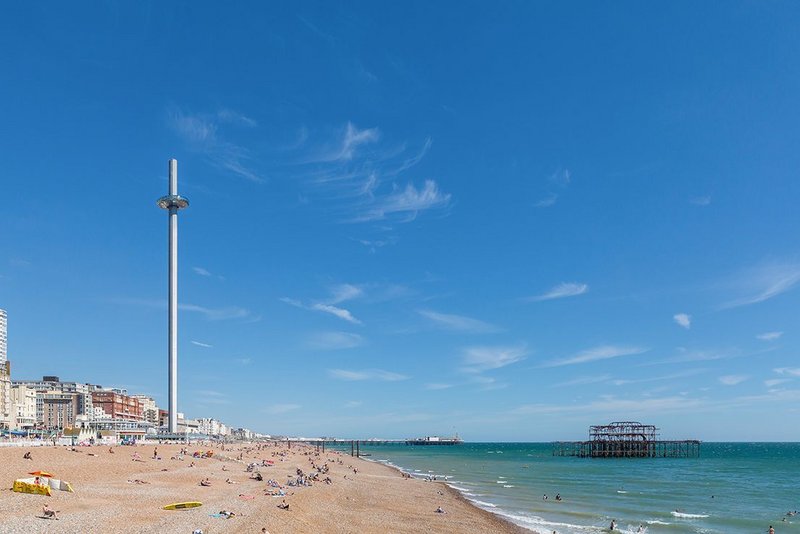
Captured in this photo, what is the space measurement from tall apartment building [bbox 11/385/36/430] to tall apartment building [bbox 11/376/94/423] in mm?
13773

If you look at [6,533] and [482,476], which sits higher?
[6,533]

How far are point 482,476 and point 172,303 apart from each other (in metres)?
49.4

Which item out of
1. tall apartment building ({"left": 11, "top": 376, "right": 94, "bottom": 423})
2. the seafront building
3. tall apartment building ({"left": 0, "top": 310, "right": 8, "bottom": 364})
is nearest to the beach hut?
the seafront building

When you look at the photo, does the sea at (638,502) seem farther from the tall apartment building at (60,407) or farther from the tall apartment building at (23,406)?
the tall apartment building at (60,407)

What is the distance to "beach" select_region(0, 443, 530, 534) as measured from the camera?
25.2 metres

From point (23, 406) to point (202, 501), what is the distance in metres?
101

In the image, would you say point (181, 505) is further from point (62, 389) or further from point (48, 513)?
point (62, 389)

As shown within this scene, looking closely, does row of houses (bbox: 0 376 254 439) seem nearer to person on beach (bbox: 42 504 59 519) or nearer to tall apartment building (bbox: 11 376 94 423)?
tall apartment building (bbox: 11 376 94 423)

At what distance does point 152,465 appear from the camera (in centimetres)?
4872

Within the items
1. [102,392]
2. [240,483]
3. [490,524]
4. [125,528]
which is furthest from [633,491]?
[102,392]

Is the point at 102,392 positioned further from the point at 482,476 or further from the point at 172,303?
the point at 482,476

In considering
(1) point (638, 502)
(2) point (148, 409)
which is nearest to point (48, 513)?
(1) point (638, 502)

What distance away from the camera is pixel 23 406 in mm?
112625

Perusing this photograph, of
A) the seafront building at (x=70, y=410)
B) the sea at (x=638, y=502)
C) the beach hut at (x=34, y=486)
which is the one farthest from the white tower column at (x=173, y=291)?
the beach hut at (x=34, y=486)
